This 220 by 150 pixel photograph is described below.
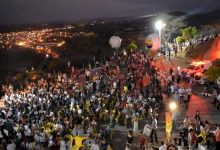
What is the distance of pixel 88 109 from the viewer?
2264 centimetres

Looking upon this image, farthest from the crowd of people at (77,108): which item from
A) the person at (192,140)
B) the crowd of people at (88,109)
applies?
the person at (192,140)

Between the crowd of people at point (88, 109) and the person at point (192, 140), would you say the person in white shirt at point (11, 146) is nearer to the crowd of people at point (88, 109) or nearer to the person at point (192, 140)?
the crowd of people at point (88, 109)

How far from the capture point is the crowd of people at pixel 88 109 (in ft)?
58.4

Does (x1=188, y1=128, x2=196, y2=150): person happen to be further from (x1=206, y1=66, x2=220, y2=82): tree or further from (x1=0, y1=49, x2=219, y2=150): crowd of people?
(x1=206, y1=66, x2=220, y2=82): tree

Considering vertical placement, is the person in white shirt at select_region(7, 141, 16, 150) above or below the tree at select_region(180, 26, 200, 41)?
below

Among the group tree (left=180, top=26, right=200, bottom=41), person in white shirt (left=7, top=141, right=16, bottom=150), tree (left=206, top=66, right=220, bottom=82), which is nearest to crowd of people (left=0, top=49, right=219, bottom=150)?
person in white shirt (left=7, top=141, right=16, bottom=150)

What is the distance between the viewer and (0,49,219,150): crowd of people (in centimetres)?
1781

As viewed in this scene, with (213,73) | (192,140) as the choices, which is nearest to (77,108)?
(192,140)

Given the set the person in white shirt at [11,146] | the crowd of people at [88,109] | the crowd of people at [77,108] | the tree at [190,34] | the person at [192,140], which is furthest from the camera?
the tree at [190,34]

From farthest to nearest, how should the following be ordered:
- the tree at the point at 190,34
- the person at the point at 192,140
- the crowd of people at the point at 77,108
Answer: the tree at the point at 190,34
the crowd of people at the point at 77,108
the person at the point at 192,140

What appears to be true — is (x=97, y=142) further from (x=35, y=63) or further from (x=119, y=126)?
(x=35, y=63)

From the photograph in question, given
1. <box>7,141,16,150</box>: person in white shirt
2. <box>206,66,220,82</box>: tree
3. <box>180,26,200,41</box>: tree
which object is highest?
<box>180,26,200,41</box>: tree

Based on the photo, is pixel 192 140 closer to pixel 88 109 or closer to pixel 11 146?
pixel 88 109

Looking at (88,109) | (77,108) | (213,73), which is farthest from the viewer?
(213,73)
